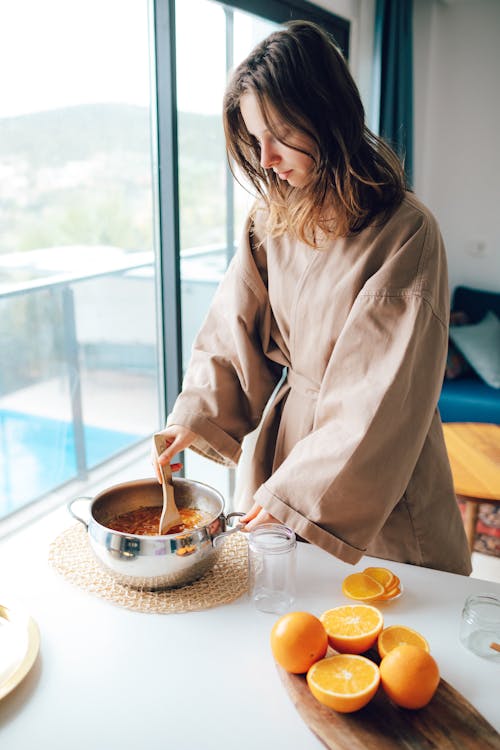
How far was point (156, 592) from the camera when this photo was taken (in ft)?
3.36

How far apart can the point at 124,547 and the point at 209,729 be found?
288 mm

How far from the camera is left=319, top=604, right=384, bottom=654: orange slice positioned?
862 millimetres

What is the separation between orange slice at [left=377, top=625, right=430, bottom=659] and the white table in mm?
33

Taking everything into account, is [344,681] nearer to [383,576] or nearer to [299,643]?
[299,643]

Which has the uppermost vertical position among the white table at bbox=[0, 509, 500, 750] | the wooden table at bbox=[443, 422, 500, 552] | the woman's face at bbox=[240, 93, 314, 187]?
the woman's face at bbox=[240, 93, 314, 187]

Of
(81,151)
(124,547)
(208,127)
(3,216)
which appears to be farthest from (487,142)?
(124,547)

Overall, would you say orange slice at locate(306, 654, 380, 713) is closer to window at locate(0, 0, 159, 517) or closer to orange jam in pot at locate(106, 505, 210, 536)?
orange jam in pot at locate(106, 505, 210, 536)

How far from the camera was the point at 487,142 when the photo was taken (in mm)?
4164

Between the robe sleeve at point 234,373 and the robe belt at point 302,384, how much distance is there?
59mm

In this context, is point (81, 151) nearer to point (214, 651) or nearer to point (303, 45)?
point (303, 45)

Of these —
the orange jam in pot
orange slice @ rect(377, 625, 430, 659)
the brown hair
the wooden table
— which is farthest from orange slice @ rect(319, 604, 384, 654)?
the wooden table

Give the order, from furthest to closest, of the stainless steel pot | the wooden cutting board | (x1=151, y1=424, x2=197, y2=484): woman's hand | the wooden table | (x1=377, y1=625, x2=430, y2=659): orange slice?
the wooden table < (x1=151, y1=424, x2=197, y2=484): woman's hand < the stainless steel pot < (x1=377, y1=625, x2=430, y2=659): orange slice < the wooden cutting board

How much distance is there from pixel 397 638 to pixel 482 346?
313 centimetres

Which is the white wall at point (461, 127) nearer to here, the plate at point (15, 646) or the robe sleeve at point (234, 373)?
the robe sleeve at point (234, 373)
